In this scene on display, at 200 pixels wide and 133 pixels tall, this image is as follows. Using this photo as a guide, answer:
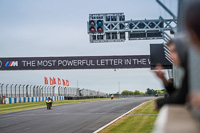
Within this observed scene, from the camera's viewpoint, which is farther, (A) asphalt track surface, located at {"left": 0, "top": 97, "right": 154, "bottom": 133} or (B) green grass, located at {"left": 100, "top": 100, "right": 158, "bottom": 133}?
(A) asphalt track surface, located at {"left": 0, "top": 97, "right": 154, "bottom": 133}

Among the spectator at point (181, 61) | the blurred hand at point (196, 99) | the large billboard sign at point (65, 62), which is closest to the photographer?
the blurred hand at point (196, 99)

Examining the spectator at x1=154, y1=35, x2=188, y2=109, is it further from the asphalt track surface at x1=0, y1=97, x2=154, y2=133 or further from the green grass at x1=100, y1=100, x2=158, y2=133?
the asphalt track surface at x1=0, y1=97, x2=154, y2=133

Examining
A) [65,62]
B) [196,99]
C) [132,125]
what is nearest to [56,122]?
[132,125]

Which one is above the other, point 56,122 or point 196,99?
point 196,99

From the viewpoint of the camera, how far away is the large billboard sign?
43.9m

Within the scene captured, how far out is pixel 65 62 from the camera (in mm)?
44344

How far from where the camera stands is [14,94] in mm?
50062

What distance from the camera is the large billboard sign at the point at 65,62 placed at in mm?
43853

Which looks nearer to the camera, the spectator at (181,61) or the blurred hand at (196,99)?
the blurred hand at (196,99)

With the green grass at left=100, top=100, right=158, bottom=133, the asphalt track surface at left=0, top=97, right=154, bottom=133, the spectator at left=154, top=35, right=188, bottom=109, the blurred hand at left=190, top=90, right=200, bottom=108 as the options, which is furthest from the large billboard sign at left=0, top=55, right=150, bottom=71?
the blurred hand at left=190, top=90, right=200, bottom=108

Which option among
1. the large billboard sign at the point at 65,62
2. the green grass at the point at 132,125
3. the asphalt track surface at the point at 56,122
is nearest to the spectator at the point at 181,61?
the green grass at the point at 132,125

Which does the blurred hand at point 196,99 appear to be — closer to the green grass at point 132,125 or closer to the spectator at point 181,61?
the spectator at point 181,61

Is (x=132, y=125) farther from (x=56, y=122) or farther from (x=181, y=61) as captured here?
(x=181, y=61)

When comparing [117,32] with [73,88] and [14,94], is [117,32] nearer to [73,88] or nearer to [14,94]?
[14,94]
